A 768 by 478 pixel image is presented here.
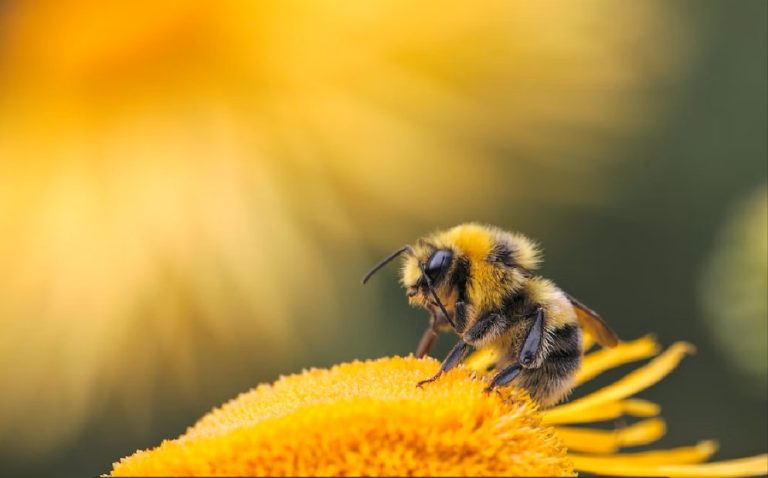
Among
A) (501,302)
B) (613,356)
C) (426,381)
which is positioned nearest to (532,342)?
(501,302)

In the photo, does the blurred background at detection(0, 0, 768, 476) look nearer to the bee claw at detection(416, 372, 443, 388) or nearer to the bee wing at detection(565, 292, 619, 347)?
the bee wing at detection(565, 292, 619, 347)

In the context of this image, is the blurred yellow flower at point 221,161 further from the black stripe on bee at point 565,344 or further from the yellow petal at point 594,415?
the black stripe on bee at point 565,344

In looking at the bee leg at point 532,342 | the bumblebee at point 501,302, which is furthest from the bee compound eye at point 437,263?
the bee leg at point 532,342

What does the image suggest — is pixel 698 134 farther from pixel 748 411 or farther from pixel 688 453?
pixel 688 453

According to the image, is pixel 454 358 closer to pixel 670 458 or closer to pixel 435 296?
pixel 435 296

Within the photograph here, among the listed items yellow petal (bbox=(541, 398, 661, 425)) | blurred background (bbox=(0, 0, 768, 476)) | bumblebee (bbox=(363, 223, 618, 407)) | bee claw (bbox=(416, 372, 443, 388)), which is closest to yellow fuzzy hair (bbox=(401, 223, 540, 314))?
bumblebee (bbox=(363, 223, 618, 407))

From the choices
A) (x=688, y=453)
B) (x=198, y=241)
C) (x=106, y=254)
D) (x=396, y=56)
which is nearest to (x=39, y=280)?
(x=106, y=254)
